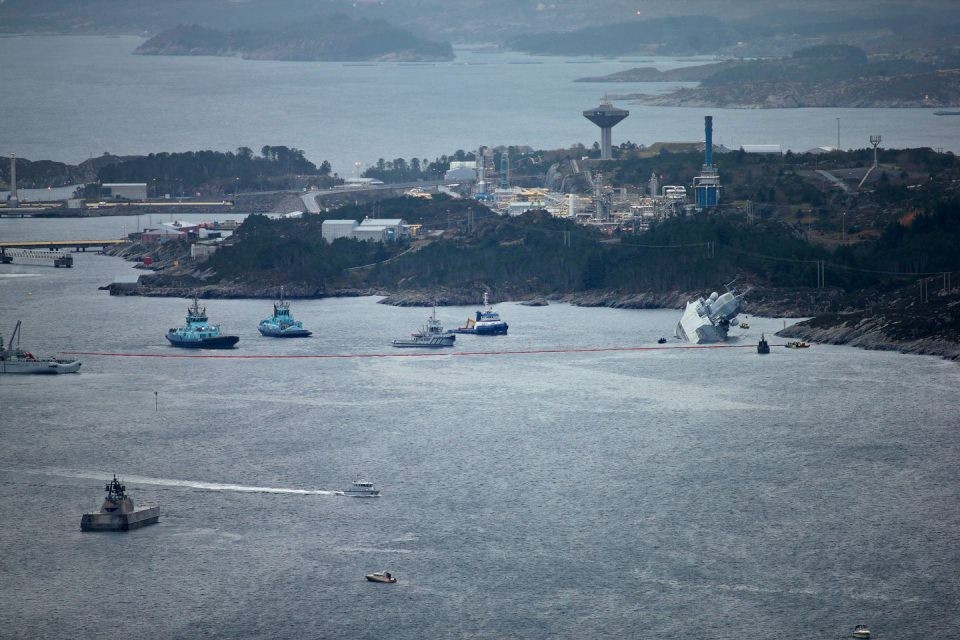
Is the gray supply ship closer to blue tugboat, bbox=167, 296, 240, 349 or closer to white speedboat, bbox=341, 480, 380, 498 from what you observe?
blue tugboat, bbox=167, 296, 240, 349

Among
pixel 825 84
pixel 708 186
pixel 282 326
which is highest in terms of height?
pixel 825 84

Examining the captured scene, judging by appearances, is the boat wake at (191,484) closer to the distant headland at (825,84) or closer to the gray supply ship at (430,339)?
the gray supply ship at (430,339)

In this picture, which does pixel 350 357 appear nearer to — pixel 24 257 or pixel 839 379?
pixel 839 379

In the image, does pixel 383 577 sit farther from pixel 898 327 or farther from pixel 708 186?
pixel 708 186

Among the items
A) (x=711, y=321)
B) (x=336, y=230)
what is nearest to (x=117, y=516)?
(x=711, y=321)

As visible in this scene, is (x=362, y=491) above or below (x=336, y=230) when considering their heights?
below

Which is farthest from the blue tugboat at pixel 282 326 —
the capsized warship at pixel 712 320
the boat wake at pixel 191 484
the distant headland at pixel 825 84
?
the distant headland at pixel 825 84

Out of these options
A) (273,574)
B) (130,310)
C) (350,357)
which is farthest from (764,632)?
(130,310)
